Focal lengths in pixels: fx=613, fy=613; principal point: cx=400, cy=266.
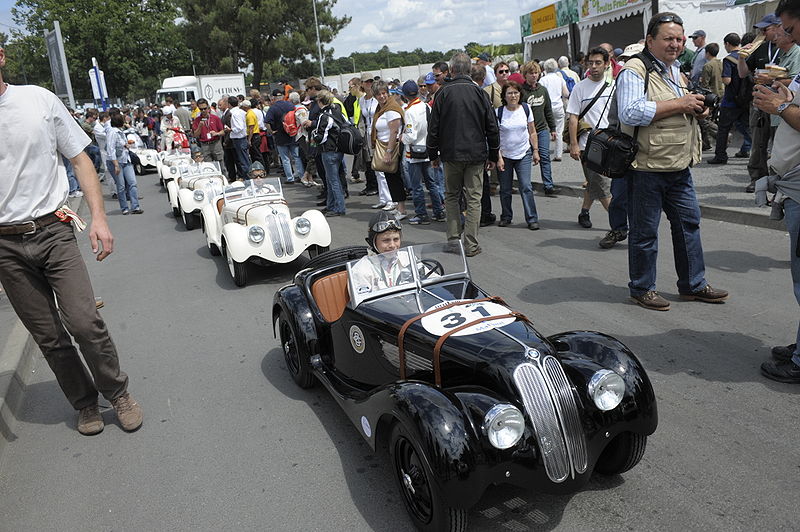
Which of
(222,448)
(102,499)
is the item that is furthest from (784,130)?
(102,499)

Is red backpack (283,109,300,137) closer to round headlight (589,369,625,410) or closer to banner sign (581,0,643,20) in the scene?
banner sign (581,0,643,20)

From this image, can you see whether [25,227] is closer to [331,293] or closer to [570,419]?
[331,293]

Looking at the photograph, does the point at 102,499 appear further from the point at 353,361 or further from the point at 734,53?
the point at 734,53

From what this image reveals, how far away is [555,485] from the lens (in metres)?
2.62

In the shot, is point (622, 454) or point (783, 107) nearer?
point (622, 454)

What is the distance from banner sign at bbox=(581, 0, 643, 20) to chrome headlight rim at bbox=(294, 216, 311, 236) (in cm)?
1380

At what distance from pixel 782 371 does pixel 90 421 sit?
4513 mm

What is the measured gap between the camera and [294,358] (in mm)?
4473

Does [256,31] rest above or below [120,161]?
above

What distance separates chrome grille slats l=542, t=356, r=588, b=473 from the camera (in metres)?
2.66

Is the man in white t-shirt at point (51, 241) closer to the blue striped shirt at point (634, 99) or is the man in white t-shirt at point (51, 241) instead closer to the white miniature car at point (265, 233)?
the white miniature car at point (265, 233)

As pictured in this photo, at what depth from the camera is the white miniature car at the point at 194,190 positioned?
10.6 metres

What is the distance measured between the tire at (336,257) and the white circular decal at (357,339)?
1203 mm

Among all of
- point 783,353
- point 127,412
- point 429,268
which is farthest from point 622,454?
point 127,412
